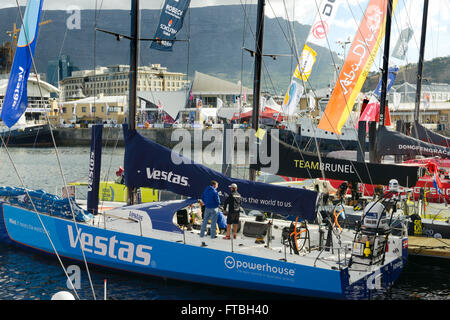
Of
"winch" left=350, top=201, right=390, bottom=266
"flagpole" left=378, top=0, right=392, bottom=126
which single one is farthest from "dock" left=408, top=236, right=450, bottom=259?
"flagpole" left=378, top=0, right=392, bottom=126

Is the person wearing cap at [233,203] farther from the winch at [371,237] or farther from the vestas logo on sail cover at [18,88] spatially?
the vestas logo on sail cover at [18,88]

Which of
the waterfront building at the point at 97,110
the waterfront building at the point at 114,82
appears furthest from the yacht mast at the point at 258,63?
the waterfront building at the point at 114,82

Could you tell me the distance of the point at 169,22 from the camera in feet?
45.3

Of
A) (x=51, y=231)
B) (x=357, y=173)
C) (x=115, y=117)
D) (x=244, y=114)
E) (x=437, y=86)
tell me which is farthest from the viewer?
(x=437, y=86)

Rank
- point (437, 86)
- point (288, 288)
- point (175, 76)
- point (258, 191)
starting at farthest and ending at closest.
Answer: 1. point (175, 76)
2. point (437, 86)
3. point (258, 191)
4. point (288, 288)

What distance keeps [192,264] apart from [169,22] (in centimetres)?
704

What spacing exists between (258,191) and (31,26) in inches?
199

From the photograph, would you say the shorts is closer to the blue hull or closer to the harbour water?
the blue hull

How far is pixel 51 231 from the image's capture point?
11344mm

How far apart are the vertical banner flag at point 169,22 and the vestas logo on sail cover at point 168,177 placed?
4.69 meters

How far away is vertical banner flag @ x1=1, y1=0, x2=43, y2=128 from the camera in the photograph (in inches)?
357

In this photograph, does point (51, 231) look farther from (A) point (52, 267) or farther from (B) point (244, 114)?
(B) point (244, 114)

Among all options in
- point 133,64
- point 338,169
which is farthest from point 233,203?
point 133,64
